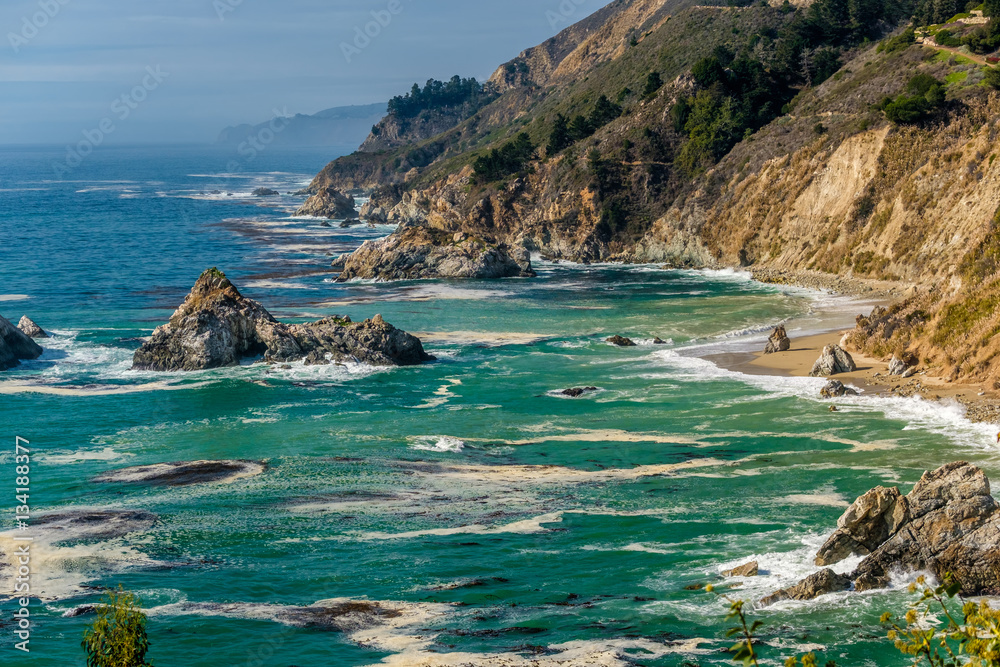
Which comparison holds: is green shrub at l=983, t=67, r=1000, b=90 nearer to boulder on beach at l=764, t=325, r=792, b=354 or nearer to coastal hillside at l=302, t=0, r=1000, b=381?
coastal hillside at l=302, t=0, r=1000, b=381

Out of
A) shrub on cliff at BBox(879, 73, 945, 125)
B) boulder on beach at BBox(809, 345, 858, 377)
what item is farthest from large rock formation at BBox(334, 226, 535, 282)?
boulder on beach at BBox(809, 345, 858, 377)

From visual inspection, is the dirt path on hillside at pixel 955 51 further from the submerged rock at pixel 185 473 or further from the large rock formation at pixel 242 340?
the submerged rock at pixel 185 473

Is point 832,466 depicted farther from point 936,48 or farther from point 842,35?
point 842,35

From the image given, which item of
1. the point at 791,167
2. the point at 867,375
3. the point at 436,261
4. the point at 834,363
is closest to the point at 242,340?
the point at 834,363

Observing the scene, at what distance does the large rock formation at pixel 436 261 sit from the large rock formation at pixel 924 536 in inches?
2710

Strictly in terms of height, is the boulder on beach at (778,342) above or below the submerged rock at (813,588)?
above

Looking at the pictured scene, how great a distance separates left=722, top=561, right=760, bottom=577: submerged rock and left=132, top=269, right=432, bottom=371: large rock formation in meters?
31.2

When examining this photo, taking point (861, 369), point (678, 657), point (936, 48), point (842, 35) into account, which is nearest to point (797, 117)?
point (936, 48)

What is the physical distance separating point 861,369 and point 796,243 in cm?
3738

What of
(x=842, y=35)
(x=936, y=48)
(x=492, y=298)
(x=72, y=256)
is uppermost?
(x=842, y=35)

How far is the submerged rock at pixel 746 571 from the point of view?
24.4m

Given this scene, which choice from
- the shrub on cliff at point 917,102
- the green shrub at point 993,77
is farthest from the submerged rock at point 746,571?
the green shrub at point 993,77

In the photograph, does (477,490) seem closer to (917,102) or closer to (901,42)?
(917,102)

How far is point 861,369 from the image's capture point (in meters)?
45.2
